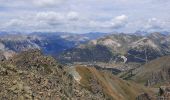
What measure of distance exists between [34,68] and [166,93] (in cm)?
6996

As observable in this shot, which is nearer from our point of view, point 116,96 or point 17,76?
point 17,76

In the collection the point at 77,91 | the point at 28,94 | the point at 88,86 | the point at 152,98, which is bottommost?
the point at 152,98

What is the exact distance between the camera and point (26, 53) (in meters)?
106

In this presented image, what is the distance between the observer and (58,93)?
258 feet

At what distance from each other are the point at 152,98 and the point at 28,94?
119621mm

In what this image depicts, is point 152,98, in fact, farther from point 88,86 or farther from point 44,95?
point 44,95

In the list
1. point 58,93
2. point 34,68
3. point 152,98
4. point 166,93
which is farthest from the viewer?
point 152,98

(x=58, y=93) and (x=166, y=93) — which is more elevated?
(x=58, y=93)

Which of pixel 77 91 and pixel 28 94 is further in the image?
pixel 77 91

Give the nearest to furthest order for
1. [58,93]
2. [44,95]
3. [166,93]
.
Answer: [44,95], [58,93], [166,93]

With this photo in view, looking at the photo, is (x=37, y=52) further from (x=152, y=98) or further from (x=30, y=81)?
(x=152, y=98)

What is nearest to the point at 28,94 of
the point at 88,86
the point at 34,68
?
the point at 34,68

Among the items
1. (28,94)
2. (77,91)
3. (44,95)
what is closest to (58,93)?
(44,95)

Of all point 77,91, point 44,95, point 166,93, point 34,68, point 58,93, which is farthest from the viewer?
point 166,93
